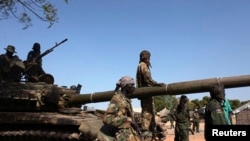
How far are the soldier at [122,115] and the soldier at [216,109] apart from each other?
1267 mm

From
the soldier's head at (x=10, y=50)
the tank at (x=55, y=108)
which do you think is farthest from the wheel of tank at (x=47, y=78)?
the soldier's head at (x=10, y=50)

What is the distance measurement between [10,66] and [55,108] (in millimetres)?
2085

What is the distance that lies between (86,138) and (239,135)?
301cm

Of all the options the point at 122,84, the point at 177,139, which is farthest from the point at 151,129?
the point at 122,84

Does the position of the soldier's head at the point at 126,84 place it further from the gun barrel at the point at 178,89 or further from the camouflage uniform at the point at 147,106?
the camouflage uniform at the point at 147,106

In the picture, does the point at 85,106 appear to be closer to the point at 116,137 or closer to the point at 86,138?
the point at 86,138

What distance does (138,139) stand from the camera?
7191 millimetres

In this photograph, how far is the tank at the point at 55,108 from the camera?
27.6 ft

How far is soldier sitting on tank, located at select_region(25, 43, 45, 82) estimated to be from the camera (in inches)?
466

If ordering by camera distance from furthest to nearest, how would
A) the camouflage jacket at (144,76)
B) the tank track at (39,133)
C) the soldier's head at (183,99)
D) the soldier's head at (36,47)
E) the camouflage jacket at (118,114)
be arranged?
the soldier's head at (36,47) < the soldier's head at (183,99) < the camouflage jacket at (144,76) < the tank track at (39,133) < the camouflage jacket at (118,114)

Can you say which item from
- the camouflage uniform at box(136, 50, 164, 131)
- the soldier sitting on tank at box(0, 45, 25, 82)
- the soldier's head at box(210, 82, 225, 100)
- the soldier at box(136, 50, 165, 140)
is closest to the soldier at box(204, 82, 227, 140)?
the soldier's head at box(210, 82, 225, 100)

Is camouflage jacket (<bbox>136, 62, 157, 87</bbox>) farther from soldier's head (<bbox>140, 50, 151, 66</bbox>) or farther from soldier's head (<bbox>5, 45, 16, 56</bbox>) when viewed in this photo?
soldier's head (<bbox>5, 45, 16, 56</bbox>)

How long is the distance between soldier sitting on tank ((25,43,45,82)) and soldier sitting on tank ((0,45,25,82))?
391 mm

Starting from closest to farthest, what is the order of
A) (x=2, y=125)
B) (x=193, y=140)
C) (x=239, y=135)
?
(x=239, y=135) → (x=2, y=125) → (x=193, y=140)
